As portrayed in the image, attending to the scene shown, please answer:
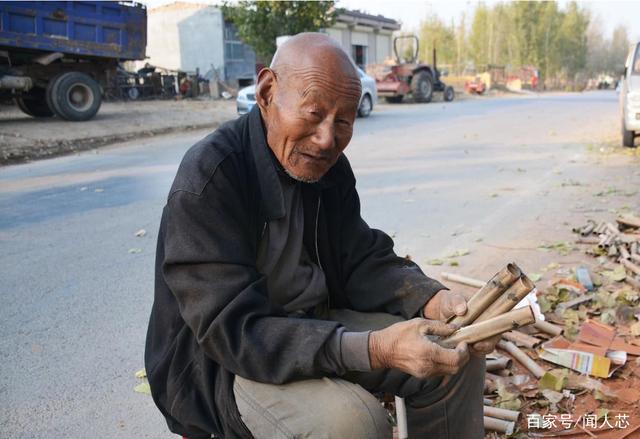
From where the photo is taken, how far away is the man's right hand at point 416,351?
1.59 meters

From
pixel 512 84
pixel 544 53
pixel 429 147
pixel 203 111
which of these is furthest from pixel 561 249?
pixel 544 53

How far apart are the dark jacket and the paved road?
92cm

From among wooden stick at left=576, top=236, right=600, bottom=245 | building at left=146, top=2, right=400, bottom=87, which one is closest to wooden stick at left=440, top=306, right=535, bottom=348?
wooden stick at left=576, top=236, right=600, bottom=245

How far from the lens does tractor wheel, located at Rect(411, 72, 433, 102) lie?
24.7 m

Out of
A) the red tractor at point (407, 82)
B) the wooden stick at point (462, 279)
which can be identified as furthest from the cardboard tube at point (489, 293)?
the red tractor at point (407, 82)

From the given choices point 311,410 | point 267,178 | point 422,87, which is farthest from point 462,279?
point 422,87

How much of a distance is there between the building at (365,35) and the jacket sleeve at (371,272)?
32.2 meters

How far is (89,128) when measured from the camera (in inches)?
502

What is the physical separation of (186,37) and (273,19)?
34.7 ft

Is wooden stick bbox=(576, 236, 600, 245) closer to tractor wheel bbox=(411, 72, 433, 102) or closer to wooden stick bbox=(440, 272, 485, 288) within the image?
wooden stick bbox=(440, 272, 485, 288)

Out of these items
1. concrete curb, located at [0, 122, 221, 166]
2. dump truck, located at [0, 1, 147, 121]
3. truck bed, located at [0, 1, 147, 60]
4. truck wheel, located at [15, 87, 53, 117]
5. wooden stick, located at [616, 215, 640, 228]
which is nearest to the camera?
wooden stick, located at [616, 215, 640, 228]

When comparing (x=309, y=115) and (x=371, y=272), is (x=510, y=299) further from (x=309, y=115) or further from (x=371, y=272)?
(x=309, y=115)

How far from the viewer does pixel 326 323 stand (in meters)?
1.68

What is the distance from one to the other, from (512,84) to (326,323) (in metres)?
48.0
